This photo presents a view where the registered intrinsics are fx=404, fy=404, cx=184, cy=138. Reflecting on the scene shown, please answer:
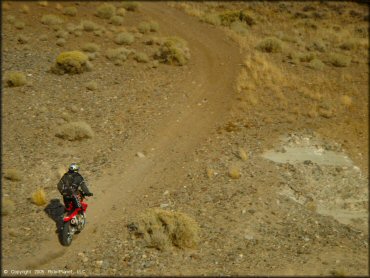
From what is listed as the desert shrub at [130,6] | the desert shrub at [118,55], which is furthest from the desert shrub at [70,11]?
the desert shrub at [118,55]

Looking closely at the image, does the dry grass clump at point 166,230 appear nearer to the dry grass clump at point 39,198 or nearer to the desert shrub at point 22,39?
the dry grass clump at point 39,198

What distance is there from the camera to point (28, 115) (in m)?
17.5

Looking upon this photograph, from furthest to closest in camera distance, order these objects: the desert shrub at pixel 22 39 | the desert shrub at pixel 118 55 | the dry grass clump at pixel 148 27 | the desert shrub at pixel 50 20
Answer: the dry grass clump at pixel 148 27
the desert shrub at pixel 50 20
the desert shrub at pixel 22 39
the desert shrub at pixel 118 55

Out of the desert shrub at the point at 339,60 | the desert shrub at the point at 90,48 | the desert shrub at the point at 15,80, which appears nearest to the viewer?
the desert shrub at the point at 15,80

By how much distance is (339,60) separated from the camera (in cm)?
2470

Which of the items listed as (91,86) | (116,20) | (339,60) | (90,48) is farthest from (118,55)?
(339,60)

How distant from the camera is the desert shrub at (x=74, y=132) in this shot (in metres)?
16.0

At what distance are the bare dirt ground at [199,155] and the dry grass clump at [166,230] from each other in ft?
0.76

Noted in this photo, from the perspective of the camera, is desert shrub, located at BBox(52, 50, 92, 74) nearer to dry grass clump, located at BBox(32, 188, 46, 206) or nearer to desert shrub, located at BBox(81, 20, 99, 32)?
desert shrub, located at BBox(81, 20, 99, 32)

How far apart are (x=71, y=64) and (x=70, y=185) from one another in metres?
12.5

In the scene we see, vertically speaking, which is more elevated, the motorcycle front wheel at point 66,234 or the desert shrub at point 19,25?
the desert shrub at point 19,25

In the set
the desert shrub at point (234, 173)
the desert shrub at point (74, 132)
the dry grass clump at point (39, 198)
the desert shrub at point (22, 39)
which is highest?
the desert shrub at point (234, 173)

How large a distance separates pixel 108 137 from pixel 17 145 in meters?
3.47

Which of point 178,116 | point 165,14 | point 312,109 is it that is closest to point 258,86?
point 312,109
